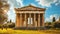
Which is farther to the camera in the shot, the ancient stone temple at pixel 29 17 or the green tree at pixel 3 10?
the green tree at pixel 3 10

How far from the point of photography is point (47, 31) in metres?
9.50

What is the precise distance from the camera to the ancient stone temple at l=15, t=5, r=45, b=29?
9.55 meters

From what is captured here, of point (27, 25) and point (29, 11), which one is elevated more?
point (29, 11)

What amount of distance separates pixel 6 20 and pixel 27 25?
127 cm

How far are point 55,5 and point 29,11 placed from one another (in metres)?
1.55

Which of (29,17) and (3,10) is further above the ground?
(3,10)

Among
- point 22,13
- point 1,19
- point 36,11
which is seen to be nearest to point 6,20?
point 1,19

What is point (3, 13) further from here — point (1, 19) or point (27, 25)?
point (27, 25)

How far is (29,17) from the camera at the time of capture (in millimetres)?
9617

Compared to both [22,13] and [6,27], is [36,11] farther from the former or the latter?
[6,27]

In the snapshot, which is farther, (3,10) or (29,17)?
(3,10)

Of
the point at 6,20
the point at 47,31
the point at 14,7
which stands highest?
the point at 14,7

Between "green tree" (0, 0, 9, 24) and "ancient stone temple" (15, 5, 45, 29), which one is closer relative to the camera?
"ancient stone temple" (15, 5, 45, 29)

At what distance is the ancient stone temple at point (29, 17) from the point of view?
955 centimetres
